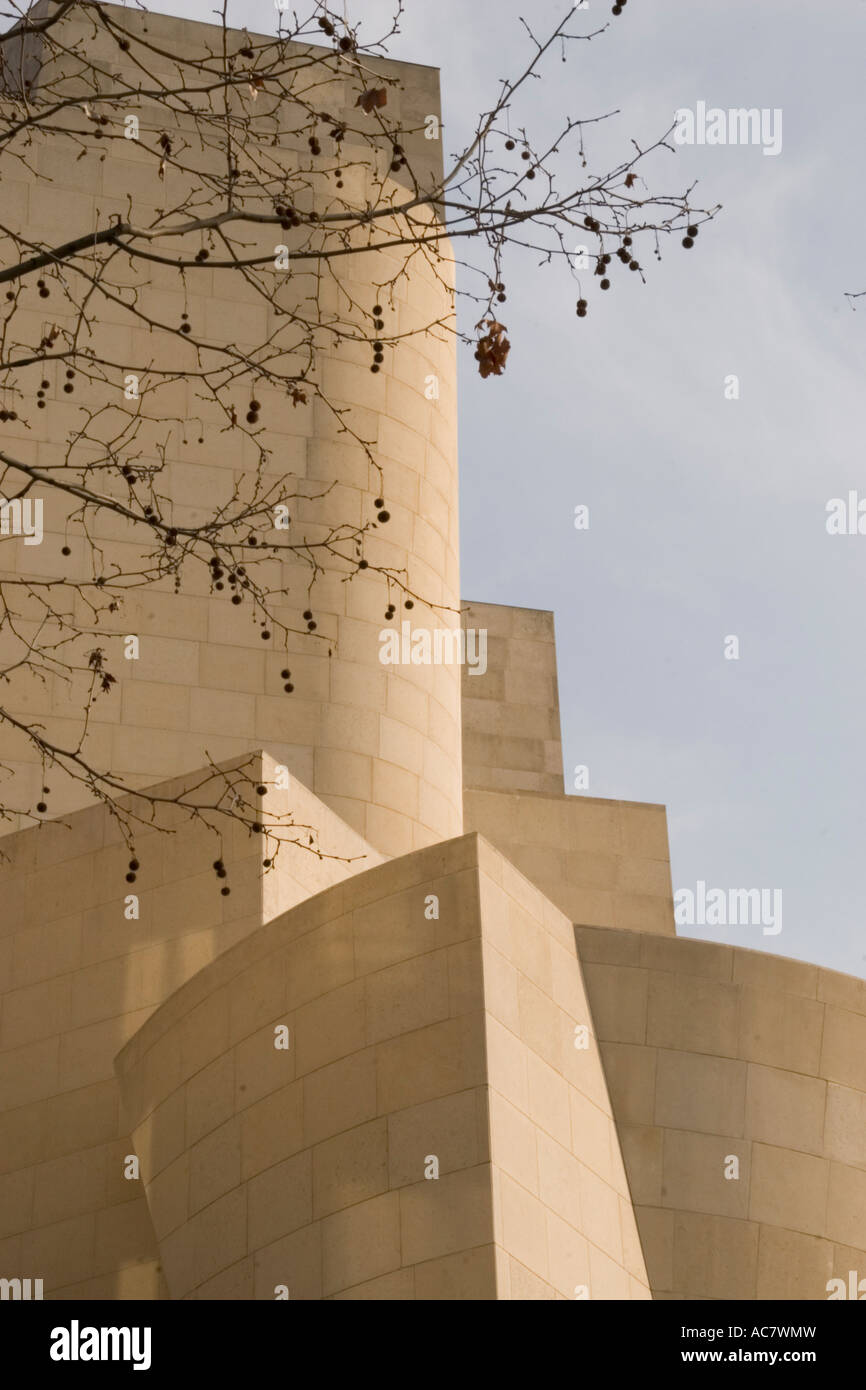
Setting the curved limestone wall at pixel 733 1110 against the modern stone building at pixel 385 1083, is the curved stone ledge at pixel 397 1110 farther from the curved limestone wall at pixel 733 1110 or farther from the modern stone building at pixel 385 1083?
the curved limestone wall at pixel 733 1110

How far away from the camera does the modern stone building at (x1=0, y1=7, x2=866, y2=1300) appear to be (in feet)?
33.5

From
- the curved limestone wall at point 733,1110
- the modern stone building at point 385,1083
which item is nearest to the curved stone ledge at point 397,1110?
the modern stone building at point 385,1083

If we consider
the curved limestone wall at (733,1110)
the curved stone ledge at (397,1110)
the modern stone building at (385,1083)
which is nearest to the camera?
the curved stone ledge at (397,1110)

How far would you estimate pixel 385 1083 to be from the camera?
10516 millimetres

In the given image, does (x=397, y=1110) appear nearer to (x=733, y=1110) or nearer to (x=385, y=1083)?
(x=385, y=1083)

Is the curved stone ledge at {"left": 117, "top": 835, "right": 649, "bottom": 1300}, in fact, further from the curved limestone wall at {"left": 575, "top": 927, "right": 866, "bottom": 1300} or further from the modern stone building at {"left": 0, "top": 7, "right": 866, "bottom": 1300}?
the curved limestone wall at {"left": 575, "top": 927, "right": 866, "bottom": 1300}

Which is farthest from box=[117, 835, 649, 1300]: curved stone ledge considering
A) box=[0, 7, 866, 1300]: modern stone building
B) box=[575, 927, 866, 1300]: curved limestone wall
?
box=[575, 927, 866, 1300]: curved limestone wall

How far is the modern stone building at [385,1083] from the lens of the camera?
10.2 meters

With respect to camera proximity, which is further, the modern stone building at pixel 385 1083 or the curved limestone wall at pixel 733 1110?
the curved limestone wall at pixel 733 1110

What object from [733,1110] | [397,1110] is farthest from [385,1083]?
[733,1110]
